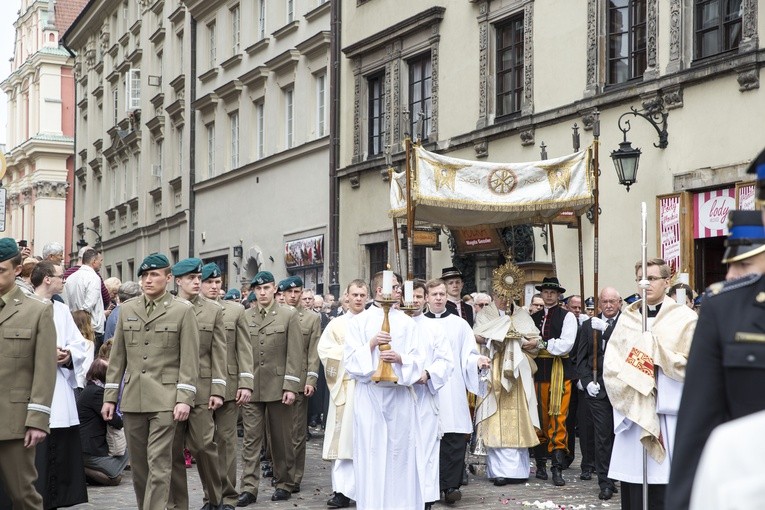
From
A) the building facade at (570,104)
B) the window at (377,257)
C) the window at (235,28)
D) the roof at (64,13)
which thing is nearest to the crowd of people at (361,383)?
the building facade at (570,104)

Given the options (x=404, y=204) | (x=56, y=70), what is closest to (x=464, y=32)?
(x=404, y=204)

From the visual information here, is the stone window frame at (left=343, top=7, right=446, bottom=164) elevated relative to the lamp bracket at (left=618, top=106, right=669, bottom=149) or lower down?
elevated

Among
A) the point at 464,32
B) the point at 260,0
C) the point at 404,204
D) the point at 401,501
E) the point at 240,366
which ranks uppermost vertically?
the point at 260,0

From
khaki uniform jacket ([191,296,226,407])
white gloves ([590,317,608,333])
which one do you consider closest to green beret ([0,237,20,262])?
khaki uniform jacket ([191,296,226,407])

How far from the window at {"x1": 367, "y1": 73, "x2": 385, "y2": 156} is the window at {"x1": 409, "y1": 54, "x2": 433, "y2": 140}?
1191 mm

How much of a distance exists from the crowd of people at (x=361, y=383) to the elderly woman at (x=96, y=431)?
0.02m

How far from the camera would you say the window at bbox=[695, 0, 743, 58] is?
614 inches

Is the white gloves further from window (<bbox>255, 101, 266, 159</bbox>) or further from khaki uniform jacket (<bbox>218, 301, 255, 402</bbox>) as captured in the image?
window (<bbox>255, 101, 266, 159</bbox>)

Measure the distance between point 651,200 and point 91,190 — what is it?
37355 millimetres

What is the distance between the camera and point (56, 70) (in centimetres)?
6775

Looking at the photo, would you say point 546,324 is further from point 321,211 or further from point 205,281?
point 321,211

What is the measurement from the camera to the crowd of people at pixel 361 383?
7.66 meters

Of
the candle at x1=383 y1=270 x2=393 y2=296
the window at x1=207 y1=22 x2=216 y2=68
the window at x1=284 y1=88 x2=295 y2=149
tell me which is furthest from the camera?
the window at x1=207 y1=22 x2=216 y2=68

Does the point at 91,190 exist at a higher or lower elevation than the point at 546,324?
higher
